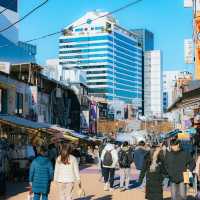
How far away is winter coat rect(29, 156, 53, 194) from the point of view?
12.2 meters

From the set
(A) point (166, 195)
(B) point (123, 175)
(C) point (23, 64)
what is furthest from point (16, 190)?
(C) point (23, 64)

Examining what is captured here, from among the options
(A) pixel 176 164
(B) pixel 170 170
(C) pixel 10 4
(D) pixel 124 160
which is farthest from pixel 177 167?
(C) pixel 10 4

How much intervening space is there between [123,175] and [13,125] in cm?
465

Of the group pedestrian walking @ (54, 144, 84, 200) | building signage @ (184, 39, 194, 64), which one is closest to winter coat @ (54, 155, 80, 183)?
pedestrian walking @ (54, 144, 84, 200)

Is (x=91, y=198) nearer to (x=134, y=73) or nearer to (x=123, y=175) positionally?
(x=123, y=175)

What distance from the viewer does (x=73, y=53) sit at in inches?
6422

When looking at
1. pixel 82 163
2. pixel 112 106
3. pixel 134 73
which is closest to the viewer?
pixel 82 163

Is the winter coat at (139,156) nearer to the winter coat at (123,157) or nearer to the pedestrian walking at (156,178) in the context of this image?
the winter coat at (123,157)

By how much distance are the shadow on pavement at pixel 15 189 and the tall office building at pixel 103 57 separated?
11775 centimetres

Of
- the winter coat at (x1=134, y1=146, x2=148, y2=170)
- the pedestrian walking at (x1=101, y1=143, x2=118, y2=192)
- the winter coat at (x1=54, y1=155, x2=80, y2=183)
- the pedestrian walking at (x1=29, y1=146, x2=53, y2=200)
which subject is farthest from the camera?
the winter coat at (x1=134, y1=146, x2=148, y2=170)

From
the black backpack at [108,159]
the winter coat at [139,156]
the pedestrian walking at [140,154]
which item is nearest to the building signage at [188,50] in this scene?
the pedestrian walking at [140,154]

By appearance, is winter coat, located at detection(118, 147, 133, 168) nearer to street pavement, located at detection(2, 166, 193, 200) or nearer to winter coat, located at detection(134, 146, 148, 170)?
winter coat, located at detection(134, 146, 148, 170)

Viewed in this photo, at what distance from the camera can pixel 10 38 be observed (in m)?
38.7

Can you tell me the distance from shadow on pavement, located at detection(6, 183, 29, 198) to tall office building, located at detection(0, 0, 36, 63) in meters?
12.2
